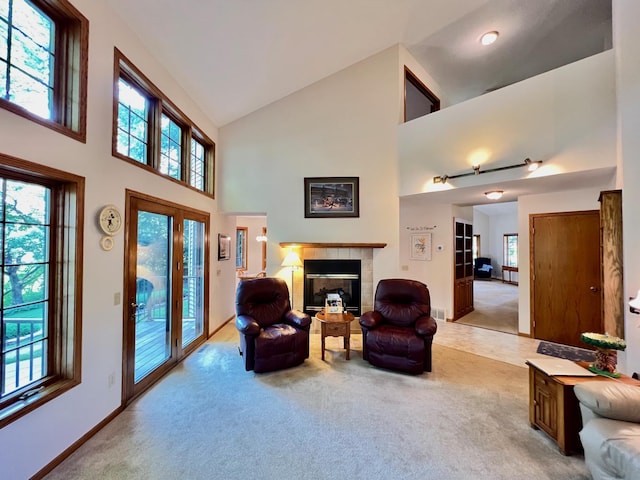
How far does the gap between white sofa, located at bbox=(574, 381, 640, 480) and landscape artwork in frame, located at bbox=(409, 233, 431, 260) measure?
405 cm

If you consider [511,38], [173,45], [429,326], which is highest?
[511,38]

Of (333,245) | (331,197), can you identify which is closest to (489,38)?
(331,197)

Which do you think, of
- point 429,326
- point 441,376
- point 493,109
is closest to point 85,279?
point 429,326

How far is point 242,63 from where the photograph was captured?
346 cm

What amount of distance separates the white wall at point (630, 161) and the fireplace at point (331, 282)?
10.2 ft

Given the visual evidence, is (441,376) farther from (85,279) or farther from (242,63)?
(242,63)

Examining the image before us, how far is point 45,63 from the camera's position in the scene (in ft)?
6.37

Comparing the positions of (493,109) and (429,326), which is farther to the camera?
(493,109)

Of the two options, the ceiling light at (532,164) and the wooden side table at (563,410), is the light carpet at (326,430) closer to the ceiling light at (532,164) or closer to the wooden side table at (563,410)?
the wooden side table at (563,410)

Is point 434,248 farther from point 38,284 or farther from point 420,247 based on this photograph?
point 38,284

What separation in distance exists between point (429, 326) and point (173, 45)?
13.9 feet

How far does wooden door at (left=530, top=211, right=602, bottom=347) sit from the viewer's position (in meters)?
4.00

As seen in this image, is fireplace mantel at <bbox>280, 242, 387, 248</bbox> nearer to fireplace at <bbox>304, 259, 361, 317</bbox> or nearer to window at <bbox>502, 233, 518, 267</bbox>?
fireplace at <bbox>304, 259, 361, 317</bbox>

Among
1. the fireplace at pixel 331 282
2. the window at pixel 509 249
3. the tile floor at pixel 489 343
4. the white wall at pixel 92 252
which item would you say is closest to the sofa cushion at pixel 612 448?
the tile floor at pixel 489 343
